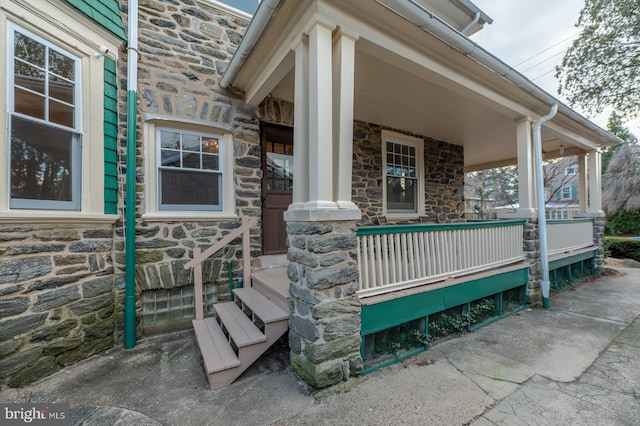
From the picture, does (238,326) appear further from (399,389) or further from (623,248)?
(623,248)

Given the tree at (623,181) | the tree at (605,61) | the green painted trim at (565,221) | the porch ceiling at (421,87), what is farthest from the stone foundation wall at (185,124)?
the tree at (623,181)

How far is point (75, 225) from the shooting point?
101 inches

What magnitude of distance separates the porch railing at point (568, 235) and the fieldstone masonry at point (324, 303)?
14.3ft

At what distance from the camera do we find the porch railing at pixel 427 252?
2.52 metres

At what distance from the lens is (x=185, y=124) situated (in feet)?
11.0

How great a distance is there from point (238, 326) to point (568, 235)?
6.13m

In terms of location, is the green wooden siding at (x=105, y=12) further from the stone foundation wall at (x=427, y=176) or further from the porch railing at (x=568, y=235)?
the porch railing at (x=568, y=235)

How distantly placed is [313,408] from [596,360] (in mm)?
2659

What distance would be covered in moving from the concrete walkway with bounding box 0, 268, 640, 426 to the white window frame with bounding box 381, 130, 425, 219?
276 centimetres

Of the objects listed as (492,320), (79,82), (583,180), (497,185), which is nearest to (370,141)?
(492,320)

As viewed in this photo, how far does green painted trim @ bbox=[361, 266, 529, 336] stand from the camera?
2381 millimetres

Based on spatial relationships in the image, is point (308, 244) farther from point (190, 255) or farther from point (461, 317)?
point (461, 317)

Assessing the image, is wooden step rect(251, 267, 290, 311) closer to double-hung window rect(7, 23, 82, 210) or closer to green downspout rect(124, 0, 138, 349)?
green downspout rect(124, 0, 138, 349)

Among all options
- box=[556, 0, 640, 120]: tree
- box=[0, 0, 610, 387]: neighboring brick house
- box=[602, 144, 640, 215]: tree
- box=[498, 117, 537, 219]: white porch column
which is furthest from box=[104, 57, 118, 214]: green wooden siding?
box=[602, 144, 640, 215]: tree
